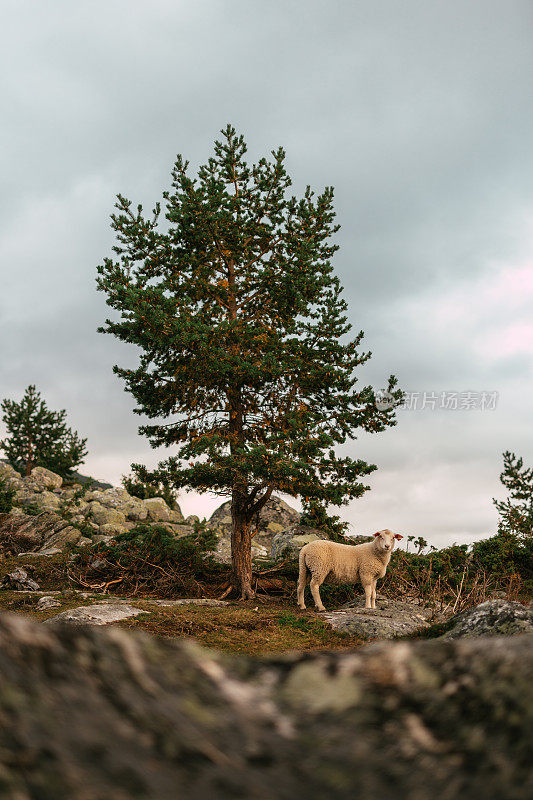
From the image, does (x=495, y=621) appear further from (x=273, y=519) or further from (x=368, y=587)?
(x=273, y=519)

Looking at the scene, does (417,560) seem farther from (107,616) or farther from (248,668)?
(248,668)

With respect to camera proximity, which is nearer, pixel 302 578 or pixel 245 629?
pixel 245 629

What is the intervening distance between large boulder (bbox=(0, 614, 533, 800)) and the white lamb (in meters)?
15.0

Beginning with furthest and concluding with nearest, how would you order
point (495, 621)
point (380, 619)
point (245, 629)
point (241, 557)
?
point (241, 557)
point (380, 619)
point (245, 629)
point (495, 621)

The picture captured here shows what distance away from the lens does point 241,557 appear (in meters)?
20.0

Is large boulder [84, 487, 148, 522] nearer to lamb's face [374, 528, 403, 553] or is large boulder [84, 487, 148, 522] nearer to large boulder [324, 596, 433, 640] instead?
large boulder [324, 596, 433, 640]


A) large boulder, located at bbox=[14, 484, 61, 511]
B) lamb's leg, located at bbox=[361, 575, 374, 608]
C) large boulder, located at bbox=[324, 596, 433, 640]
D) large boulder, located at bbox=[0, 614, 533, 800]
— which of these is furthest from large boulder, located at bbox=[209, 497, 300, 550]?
large boulder, located at bbox=[0, 614, 533, 800]

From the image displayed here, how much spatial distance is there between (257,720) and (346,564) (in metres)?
15.9

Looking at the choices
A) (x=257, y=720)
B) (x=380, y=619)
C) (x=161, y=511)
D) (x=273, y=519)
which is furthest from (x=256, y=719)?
(x=161, y=511)

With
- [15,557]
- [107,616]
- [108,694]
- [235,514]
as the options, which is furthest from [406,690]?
[15,557]

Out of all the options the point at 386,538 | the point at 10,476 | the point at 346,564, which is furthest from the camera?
the point at 10,476

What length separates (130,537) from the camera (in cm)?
2109

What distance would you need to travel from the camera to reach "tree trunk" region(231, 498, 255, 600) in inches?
768

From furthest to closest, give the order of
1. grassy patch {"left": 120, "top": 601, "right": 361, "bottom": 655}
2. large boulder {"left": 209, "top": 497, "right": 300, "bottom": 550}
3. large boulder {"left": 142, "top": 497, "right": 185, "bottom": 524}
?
large boulder {"left": 142, "top": 497, "right": 185, "bottom": 524} < large boulder {"left": 209, "top": 497, "right": 300, "bottom": 550} < grassy patch {"left": 120, "top": 601, "right": 361, "bottom": 655}
